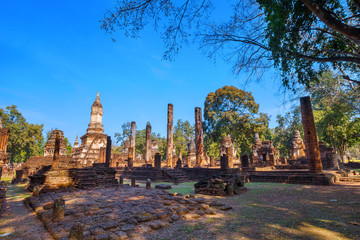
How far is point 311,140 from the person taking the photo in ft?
41.4

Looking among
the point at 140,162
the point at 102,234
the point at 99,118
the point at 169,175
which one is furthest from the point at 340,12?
the point at 99,118

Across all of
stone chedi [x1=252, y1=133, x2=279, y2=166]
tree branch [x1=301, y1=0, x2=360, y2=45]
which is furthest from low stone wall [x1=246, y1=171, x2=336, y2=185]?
stone chedi [x1=252, y1=133, x2=279, y2=166]

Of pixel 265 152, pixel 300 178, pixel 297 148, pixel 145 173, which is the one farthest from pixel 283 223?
pixel 297 148

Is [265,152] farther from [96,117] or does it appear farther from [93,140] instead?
[96,117]

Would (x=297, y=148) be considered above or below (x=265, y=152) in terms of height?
above

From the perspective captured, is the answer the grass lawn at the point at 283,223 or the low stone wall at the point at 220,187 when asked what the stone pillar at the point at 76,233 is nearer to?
the grass lawn at the point at 283,223

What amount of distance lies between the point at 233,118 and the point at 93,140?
77.4ft

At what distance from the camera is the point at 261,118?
111ft

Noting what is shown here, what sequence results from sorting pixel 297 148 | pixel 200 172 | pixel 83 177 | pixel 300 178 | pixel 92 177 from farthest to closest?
pixel 297 148, pixel 200 172, pixel 92 177, pixel 300 178, pixel 83 177

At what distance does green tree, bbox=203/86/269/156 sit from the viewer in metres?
33.5

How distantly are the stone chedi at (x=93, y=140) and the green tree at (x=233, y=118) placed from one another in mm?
19168

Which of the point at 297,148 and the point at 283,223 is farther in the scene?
the point at 297,148

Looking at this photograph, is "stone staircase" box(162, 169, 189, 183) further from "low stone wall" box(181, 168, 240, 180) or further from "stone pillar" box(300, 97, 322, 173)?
"stone pillar" box(300, 97, 322, 173)

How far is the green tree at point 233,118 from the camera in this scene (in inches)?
1319
